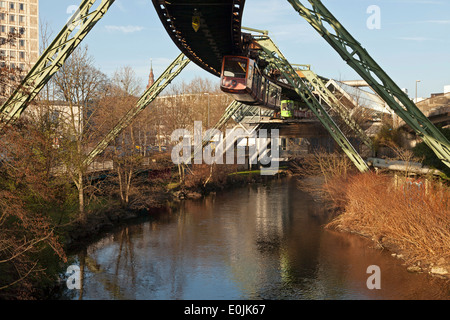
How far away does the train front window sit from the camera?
91.5 ft

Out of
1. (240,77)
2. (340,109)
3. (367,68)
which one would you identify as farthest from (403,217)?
(340,109)

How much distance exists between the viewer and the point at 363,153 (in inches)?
1698

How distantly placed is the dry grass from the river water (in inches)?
39.7

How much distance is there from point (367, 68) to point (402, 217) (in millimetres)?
7198

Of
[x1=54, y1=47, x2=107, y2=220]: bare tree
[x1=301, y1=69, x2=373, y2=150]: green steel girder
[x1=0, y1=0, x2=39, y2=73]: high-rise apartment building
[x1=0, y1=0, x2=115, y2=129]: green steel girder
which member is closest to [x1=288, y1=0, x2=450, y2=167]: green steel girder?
[x1=0, y1=0, x2=115, y2=129]: green steel girder

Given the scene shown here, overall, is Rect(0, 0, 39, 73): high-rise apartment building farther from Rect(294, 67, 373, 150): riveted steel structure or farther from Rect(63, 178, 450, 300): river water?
Rect(63, 178, 450, 300): river water

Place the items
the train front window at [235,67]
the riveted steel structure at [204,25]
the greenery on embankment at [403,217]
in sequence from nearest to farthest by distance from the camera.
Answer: the greenery on embankment at [403,217] < the riveted steel structure at [204,25] < the train front window at [235,67]

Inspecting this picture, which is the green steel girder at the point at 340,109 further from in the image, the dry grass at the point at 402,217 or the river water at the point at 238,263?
the river water at the point at 238,263

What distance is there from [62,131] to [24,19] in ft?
245

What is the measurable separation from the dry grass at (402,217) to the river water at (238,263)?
3.31 ft

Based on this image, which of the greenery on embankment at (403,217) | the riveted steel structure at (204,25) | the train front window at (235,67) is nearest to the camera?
the greenery on embankment at (403,217)

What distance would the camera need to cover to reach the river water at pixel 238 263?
17.4 m

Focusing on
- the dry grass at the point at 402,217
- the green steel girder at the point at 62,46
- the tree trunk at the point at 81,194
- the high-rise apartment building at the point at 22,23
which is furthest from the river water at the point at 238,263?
the high-rise apartment building at the point at 22,23
